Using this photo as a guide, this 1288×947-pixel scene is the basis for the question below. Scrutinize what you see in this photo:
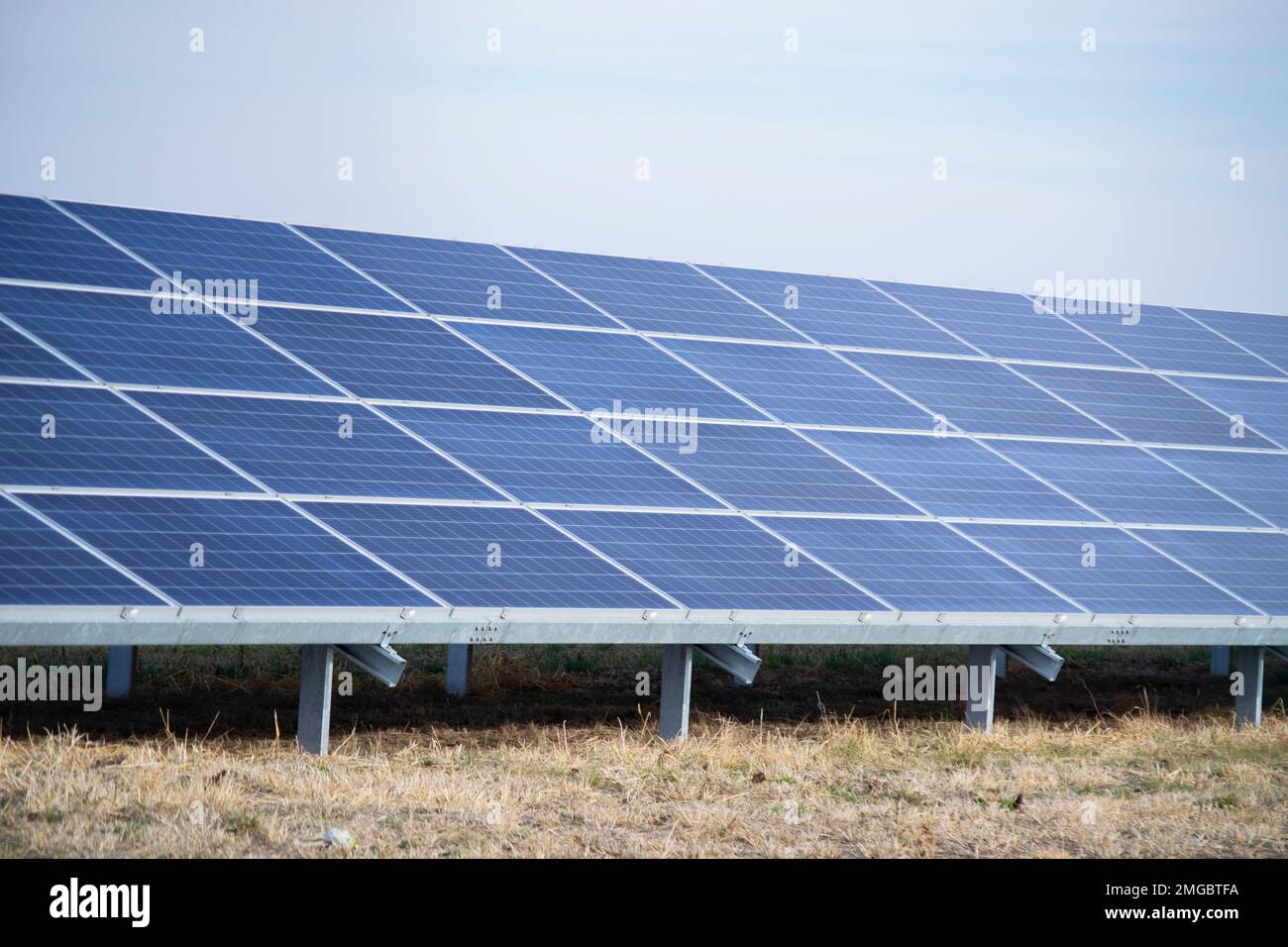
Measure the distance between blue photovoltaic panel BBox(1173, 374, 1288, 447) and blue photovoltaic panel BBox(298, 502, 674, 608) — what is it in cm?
1206

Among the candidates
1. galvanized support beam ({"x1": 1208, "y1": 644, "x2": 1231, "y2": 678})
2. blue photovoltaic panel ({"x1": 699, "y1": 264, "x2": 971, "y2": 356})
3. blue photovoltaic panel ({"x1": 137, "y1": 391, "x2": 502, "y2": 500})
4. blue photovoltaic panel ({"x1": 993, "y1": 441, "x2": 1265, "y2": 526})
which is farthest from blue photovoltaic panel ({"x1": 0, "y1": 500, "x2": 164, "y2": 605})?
galvanized support beam ({"x1": 1208, "y1": 644, "x2": 1231, "y2": 678})

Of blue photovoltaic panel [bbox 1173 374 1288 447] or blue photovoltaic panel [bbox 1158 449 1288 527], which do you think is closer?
blue photovoltaic panel [bbox 1158 449 1288 527]

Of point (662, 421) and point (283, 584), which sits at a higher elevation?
point (662, 421)

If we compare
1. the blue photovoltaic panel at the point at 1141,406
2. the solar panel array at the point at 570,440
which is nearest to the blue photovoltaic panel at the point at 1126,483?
the solar panel array at the point at 570,440

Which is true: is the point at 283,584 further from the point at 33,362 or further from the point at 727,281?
the point at 727,281

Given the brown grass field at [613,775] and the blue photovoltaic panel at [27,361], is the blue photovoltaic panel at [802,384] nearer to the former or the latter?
the brown grass field at [613,775]

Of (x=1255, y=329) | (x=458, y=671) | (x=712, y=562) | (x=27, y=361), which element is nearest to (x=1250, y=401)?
(x=1255, y=329)

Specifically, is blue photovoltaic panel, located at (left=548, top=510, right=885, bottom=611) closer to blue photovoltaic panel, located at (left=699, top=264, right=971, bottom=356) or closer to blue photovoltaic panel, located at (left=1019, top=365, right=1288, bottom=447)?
blue photovoltaic panel, located at (left=699, top=264, right=971, bottom=356)

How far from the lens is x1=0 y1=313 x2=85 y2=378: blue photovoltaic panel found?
57.2ft

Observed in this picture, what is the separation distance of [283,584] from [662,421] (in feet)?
20.9

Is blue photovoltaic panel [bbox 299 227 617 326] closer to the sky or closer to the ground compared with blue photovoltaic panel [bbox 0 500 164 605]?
closer to the sky

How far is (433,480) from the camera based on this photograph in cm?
1775

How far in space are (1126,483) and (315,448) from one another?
38.6 ft
